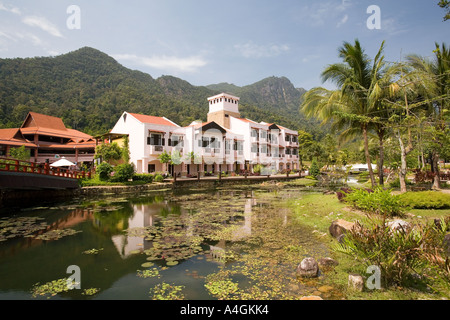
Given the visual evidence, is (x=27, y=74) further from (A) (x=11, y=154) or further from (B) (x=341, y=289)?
(B) (x=341, y=289)

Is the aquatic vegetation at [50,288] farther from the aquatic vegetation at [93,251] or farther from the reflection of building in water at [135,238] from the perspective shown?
the aquatic vegetation at [93,251]

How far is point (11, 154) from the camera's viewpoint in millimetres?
26891

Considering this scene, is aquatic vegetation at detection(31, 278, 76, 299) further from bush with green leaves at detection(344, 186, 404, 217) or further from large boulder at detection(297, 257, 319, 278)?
bush with green leaves at detection(344, 186, 404, 217)

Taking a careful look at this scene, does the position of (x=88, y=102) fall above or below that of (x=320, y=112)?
above

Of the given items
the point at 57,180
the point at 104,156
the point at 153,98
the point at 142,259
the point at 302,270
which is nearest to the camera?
the point at 302,270

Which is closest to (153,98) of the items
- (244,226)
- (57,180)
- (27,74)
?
(27,74)

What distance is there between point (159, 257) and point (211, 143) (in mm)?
28293

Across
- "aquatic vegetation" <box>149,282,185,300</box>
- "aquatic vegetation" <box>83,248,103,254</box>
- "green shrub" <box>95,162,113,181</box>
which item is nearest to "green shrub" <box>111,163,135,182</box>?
"green shrub" <box>95,162,113,181</box>

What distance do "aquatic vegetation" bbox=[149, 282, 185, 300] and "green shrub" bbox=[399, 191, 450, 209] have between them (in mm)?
7741

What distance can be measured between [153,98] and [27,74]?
3303 centimetres

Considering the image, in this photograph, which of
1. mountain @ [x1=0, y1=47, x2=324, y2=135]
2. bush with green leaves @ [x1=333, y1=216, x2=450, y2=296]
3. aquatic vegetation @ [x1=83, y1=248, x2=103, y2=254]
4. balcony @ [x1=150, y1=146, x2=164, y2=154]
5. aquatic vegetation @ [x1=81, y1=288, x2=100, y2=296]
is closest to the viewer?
bush with green leaves @ [x1=333, y1=216, x2=450, y2=296]

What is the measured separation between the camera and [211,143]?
33938 millimetres

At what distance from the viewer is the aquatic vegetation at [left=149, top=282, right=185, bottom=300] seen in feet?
13.5

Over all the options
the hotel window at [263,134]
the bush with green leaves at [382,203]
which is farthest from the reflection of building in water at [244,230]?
the hotel window at [263,134]
